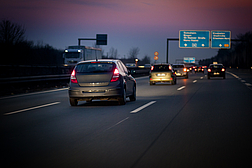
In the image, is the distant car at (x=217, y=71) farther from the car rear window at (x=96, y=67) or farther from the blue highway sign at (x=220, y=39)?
the car rear window at (x=96, y=67)

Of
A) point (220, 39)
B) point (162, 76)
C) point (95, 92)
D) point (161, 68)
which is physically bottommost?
point (95, 92)

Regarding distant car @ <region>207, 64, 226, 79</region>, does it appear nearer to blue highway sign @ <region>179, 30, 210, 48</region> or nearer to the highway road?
blue highway sign @ <region>179, 30, 210, 48</region>

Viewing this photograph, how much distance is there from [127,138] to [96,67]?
17.5ft

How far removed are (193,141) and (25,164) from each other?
2.93 metres

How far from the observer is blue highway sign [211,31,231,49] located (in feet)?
167

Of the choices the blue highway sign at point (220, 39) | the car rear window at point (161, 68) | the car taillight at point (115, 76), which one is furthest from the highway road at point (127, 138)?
the blue highway sign at point (220, 39)

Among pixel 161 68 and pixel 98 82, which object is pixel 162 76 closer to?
pixel 161 68

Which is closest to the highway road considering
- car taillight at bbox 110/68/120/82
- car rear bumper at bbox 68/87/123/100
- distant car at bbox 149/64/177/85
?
car rear bumper at bbox 68/87/123/100

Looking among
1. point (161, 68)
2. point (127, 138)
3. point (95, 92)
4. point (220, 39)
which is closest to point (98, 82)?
point (95, 92)

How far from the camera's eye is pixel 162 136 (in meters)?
6.62

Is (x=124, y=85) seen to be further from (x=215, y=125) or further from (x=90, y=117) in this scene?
(x=215, y=125)

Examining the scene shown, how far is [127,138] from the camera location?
21.2 feet

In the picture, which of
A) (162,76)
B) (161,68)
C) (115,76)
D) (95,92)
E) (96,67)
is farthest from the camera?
(161,68)

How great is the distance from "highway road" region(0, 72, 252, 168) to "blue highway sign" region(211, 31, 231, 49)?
42.4 m
